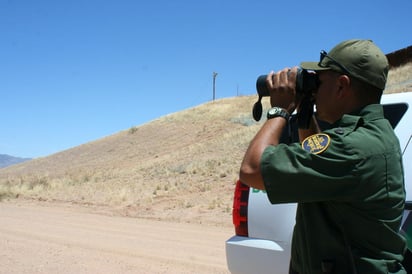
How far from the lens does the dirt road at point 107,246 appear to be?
6.69 m

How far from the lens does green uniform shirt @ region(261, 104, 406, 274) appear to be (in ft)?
5.80

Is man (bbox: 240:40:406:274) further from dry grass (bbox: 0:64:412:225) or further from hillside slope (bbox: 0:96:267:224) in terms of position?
hillside slope (bbox: 0:96:267:224)

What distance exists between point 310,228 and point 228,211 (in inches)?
424

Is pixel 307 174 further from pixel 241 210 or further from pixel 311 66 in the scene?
pixel 241 210

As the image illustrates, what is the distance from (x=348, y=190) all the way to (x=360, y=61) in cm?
51

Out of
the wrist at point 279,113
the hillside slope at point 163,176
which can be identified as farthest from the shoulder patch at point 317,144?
the hillside slope at point 163,176

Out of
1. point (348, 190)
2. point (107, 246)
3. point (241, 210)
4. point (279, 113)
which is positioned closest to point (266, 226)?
point (241, 210)

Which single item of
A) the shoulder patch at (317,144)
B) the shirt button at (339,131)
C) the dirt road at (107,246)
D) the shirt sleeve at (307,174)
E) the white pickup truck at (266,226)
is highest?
the shirt button at (339,131)

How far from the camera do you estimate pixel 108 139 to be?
156 ft

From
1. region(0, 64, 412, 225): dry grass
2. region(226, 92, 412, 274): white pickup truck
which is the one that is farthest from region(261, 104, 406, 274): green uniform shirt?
region(0, 64, 412, 225): dry grass

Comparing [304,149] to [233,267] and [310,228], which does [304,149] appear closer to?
[310,228]

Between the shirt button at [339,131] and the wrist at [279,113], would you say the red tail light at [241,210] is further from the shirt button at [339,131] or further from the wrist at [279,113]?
the shirt button at [339,131]

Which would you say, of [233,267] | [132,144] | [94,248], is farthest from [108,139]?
[233,267]

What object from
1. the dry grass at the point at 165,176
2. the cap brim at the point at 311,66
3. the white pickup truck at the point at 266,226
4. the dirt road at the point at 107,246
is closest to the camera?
the cap brim at the point at 311,66
